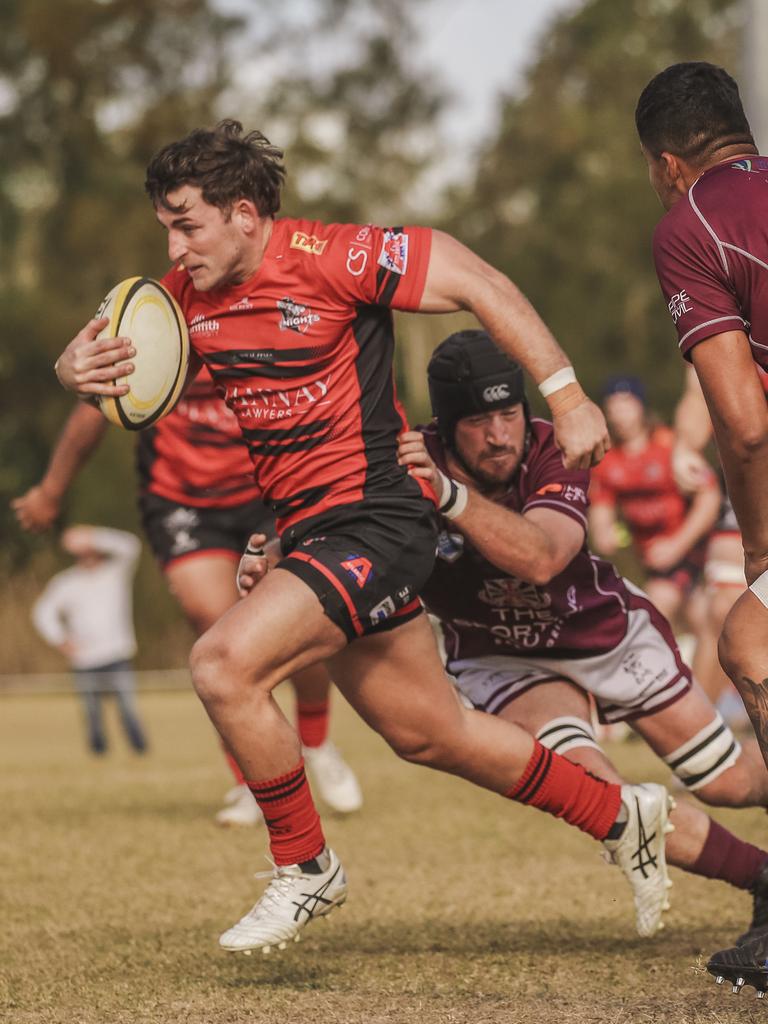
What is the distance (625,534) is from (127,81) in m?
26.3

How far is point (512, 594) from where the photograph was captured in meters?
4.83

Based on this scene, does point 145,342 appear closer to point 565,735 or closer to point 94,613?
point 565,735

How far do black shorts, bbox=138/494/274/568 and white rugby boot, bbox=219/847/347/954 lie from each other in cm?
322

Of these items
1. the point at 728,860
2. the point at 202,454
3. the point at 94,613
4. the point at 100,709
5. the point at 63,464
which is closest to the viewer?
the point at 728,860

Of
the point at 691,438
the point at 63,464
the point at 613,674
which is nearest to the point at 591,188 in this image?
the point at 691,438

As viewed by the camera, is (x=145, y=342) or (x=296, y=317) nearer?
(x=296, y=317)

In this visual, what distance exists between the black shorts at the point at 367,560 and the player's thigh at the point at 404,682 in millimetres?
54

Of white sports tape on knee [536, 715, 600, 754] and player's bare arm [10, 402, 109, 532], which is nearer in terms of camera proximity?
white sports tape on knee [536, 715, 600, 754]

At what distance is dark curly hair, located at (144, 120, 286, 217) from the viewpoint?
4379 mm

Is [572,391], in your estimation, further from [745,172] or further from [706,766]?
[706,766]

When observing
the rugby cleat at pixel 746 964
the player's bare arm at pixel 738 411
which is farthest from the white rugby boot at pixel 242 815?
the player's bare arm at pixel 738 411

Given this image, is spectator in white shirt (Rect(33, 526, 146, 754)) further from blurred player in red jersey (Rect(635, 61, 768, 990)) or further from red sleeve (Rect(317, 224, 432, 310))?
blurred player in red jersey (Rect(635, 61, 768, 990))

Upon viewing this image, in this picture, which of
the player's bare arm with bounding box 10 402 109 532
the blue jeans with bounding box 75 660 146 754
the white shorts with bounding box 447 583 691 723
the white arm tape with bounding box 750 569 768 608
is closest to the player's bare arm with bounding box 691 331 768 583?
the white arm tape with bounding box 750 569 768 608

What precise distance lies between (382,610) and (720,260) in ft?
4.10
